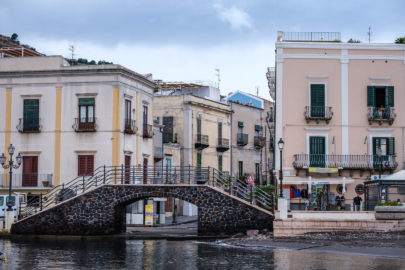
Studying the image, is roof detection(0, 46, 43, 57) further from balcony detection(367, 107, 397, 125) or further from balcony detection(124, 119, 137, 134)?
balcony detection(367, 107, 397, 125)

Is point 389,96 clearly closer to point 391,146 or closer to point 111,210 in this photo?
point 391,146

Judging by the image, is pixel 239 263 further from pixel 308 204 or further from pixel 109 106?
pixel 109 106

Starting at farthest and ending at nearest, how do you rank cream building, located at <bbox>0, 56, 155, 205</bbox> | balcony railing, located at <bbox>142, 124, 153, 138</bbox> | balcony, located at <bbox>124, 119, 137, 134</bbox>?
balcony railing, located at <bbox>142, 124, 153, 138</bbox> → balcony, located at <bbox>124, 119, 137, 134</bbox> → cream building, located at <bbox>0, 56, 155, 205</bbox>

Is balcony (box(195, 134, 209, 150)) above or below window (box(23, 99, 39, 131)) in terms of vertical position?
below

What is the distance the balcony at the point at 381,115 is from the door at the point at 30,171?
19.6 meters

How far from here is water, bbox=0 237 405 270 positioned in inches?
878

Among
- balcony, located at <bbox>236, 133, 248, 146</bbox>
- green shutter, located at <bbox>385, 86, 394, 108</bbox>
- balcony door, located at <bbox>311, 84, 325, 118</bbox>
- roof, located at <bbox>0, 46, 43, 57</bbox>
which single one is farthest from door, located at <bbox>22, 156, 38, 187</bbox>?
balcony, located at <bbox>236, 133, 248, 146</bbox>

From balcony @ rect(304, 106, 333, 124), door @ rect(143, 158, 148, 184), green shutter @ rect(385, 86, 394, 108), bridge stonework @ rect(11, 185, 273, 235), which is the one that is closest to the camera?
bridge stonework @ rect(11, 185, 273, 235)

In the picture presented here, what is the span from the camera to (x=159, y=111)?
191 ft

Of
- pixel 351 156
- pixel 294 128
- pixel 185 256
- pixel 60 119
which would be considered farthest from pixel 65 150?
pixel 185 256

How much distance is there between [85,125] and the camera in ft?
147

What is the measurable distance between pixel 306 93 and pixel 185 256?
1780cm

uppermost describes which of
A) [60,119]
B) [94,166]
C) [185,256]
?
[60,119]

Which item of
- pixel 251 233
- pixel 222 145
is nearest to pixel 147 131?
pixel 222 145
